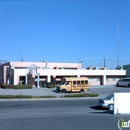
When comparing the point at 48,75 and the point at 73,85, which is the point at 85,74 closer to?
the point at 48,75

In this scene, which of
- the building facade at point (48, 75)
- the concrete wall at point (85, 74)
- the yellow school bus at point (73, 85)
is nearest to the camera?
the yellow school bus at point (73, 85)

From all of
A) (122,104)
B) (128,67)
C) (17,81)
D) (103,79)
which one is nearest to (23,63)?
(17,81)

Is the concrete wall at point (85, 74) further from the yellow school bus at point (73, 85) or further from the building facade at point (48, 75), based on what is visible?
the yellow school bus at point (73, 85)

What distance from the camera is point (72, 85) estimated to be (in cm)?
4281

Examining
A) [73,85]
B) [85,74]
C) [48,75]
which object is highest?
[85,74]

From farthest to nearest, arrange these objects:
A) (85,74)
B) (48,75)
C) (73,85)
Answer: (85,74) → (48,75) → (73,85)

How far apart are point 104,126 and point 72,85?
32.5 meters

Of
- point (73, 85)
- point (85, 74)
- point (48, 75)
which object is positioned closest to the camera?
point (73, 85)

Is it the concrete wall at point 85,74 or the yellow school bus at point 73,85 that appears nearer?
the yellow school bus at point 73,85

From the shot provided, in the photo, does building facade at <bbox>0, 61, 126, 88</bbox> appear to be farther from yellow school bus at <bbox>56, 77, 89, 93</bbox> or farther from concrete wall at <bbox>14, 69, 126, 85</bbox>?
yellow school bus at <bbox>56, 77, 89, 93</bbox>

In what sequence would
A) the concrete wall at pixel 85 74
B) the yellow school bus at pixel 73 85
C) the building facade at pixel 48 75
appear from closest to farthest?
1. the yellow school bus at pixel 73 85
2. the building facade at pixel 48 75
3. the concrete wall at pixel 85 74

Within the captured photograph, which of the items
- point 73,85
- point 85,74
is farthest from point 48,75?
point 73,85

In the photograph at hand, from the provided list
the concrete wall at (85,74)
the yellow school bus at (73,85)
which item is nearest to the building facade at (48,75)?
the concrete wall at (85,74)

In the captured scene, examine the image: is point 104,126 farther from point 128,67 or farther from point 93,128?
point 128,67
